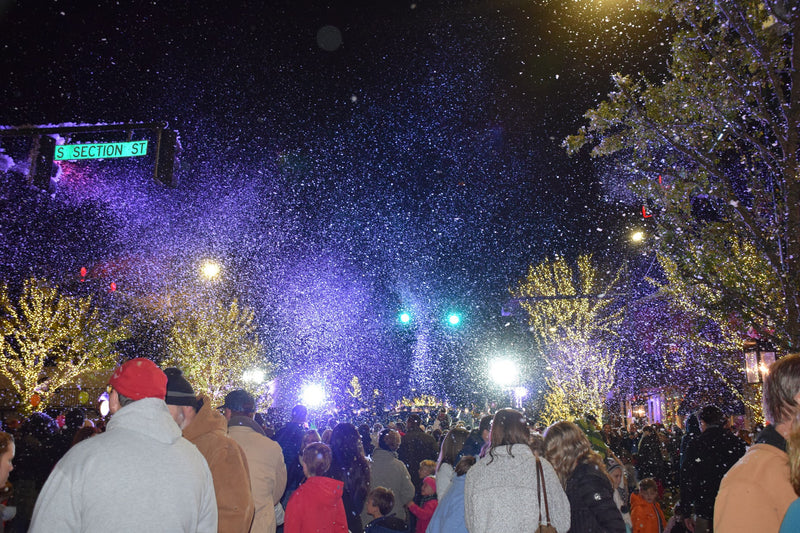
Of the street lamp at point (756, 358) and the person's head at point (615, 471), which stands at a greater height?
the street lamp at point (756, 358)

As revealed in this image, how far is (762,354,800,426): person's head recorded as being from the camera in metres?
2.74

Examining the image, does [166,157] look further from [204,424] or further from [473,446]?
[473,446]

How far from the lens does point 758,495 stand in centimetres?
250

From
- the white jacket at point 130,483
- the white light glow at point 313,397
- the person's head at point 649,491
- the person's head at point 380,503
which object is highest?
the white jacket at point 130,483

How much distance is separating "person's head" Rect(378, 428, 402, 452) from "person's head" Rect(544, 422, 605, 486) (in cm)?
358

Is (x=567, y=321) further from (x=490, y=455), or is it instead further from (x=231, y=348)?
(x=490, y=455)

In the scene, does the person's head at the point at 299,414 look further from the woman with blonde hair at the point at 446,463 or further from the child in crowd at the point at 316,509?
the child in crowd at the point at 316,509

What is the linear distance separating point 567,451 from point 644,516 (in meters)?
4.27

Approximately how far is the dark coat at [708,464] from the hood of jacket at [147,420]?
19.6ft

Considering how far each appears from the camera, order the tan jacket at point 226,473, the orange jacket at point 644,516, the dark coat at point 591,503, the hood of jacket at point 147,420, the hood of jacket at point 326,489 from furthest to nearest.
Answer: the orange jacket at point 644,516, the hood of jacket at point 326,489, the dark coat at point 591,503, the tan jacket at point 226,473, the hood of jacket at point 147,420

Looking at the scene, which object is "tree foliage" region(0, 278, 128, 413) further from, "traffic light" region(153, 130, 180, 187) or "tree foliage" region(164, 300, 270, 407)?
"traffic light" region(153, 130, 180, 187)

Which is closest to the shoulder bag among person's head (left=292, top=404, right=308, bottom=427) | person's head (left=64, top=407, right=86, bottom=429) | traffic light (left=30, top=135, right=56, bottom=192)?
A: person's head (left=292, top=404, right=308, bottom=427)

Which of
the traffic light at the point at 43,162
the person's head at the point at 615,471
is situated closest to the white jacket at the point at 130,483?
the person's head at the point at 615,471

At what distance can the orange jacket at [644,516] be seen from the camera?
297 inches
